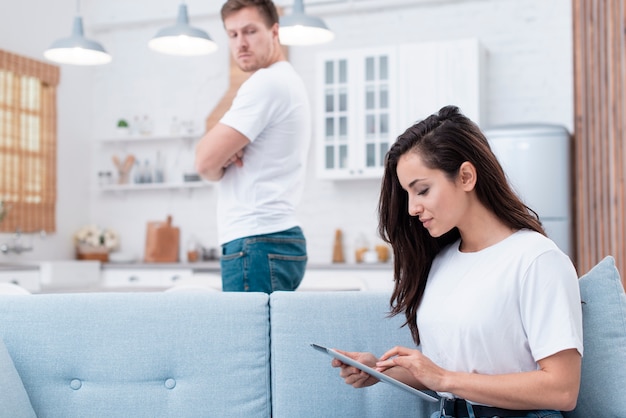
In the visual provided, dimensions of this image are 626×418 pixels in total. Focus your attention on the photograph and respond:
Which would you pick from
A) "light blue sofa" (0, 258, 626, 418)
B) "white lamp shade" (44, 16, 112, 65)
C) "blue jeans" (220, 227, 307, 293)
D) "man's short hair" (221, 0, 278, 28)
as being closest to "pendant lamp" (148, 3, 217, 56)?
"white lamp shade" (44, 16, 112, 65)

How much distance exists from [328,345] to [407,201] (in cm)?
50

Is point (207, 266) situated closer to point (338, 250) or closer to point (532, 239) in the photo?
point (338, 250)

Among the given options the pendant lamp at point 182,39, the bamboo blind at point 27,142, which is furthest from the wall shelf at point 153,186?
the pendant lamp at point 182,39

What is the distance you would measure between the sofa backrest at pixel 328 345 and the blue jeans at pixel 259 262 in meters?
0.19

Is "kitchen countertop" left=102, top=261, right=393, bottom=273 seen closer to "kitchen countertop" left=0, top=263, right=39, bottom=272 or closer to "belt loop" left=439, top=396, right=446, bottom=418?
"kitchen countertop" left=0, top=263, right=39, bottom=272

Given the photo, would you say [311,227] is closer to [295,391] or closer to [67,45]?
[67,45]

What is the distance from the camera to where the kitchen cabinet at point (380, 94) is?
5.51 metres

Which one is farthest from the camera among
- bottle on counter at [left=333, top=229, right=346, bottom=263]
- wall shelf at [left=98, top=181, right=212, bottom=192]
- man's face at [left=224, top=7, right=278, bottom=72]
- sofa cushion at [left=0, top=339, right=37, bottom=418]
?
wall shelf at [left=98, top=181, right=212, bottom=192]

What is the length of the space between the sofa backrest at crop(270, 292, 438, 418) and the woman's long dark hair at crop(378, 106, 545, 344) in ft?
0.68

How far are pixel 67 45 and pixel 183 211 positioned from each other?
2928 millimetres

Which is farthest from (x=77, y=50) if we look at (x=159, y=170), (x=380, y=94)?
(x=159, y=170)

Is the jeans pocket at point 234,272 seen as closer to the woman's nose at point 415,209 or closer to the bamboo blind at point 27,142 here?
the woman's nose at point 415,209

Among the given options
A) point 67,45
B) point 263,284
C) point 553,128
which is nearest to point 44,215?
point 67,45

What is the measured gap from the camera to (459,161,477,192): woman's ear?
1.72m
